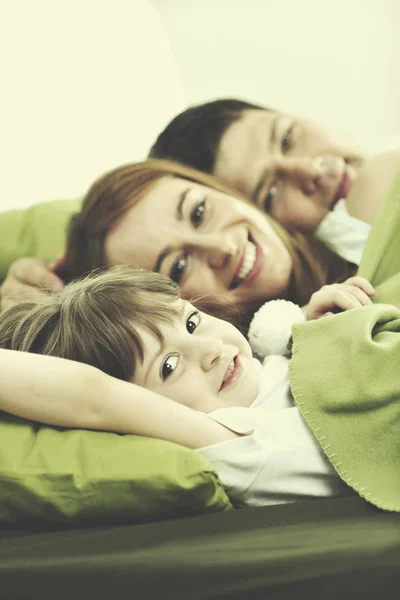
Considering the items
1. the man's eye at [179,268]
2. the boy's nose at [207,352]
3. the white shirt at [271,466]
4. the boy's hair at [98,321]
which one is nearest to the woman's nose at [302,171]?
the man's eye at [179,268]

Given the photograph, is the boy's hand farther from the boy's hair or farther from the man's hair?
the man's hair

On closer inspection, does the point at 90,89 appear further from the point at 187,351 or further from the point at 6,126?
the point at 187,351

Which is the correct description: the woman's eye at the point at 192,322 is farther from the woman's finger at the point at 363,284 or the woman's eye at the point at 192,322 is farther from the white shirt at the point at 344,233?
the white shirt at the point at 344,233

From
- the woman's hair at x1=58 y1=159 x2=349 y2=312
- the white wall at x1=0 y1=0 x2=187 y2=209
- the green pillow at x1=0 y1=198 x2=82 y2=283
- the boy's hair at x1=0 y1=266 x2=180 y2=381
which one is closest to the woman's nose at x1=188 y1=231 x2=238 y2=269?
the woman's hair at x1=58 y1=159 x2=349 y2=312

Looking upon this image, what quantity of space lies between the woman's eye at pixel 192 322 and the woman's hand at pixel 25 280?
50 cm

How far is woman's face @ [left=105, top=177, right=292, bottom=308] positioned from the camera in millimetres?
1153

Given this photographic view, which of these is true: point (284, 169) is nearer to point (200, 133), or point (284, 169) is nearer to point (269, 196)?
point (269, 196)

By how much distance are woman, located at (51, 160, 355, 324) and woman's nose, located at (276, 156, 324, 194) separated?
199mm

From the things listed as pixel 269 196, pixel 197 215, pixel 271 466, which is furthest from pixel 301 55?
pixel 271 466

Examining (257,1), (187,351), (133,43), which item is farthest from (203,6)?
(187,351)

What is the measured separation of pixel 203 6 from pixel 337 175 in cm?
146

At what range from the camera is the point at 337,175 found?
148cm

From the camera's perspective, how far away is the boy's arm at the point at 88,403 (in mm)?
644

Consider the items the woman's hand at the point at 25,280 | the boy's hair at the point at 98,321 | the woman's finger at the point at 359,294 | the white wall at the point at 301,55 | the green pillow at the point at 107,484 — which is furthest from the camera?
the white wall at the point at 301,55
